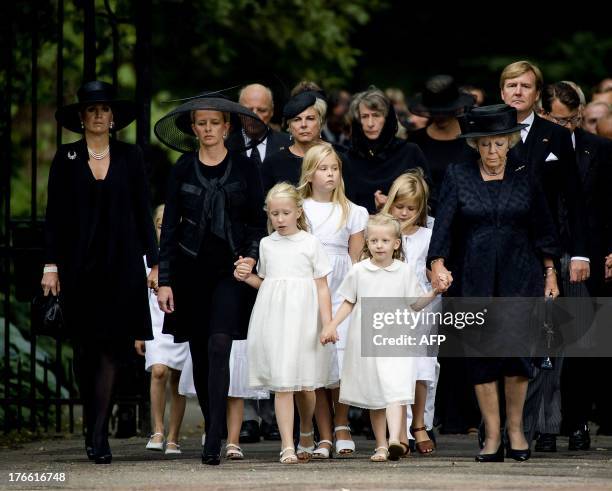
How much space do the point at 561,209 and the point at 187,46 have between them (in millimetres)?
8411

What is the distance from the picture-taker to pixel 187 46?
18.4 metres

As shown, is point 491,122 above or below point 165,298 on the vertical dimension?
above

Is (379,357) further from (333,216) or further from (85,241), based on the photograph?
(85,241)

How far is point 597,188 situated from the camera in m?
11.3

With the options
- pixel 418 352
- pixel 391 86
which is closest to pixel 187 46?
pixel 391 86

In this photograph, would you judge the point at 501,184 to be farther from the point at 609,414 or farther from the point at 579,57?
the point at 579,57

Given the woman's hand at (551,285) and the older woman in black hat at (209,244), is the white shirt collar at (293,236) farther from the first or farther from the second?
the woman's hand at (551,285)

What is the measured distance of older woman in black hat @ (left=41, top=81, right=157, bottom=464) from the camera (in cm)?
Result: 997

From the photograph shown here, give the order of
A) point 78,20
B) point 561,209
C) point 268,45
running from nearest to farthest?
point 561,209 → point 78,20 → point 268,45

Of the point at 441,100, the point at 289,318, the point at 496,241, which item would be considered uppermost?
the point at 441,100

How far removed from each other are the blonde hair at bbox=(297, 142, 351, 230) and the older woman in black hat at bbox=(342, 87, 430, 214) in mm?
686

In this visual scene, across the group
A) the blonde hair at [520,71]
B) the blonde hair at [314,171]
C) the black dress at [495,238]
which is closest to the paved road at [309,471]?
the black dress at [495,238]

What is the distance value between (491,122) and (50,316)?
268cm

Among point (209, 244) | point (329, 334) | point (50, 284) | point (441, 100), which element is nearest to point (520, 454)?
point (329, 334)
